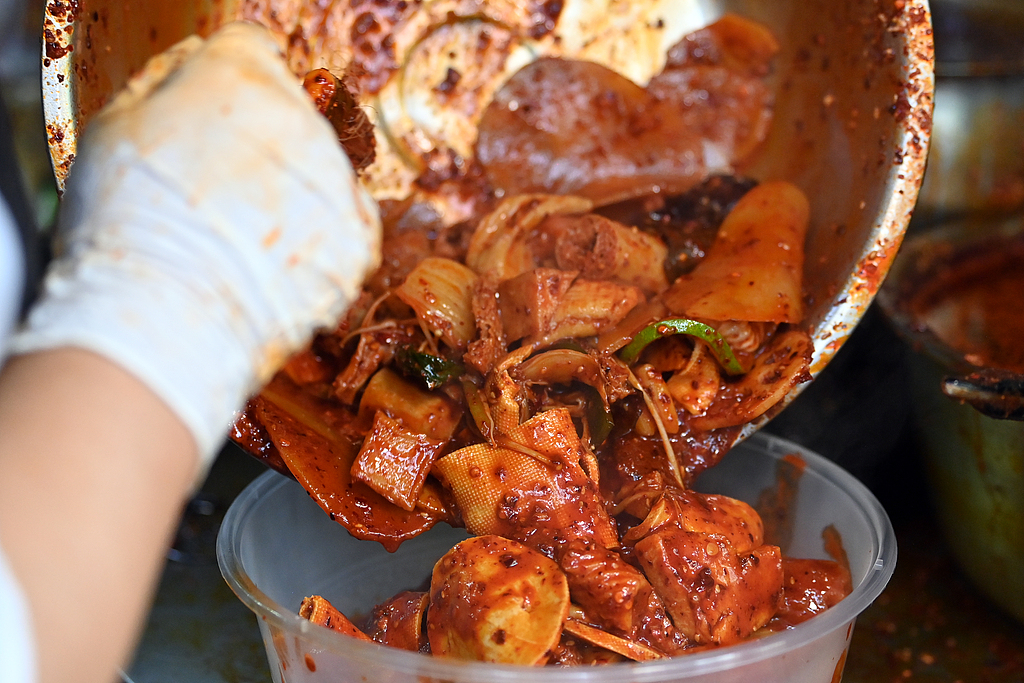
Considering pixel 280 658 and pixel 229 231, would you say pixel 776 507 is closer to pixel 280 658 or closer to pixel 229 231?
pixel 280 658

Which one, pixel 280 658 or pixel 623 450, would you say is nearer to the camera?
pixel 280 658

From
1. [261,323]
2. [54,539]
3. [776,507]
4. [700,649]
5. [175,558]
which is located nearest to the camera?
[54,539]

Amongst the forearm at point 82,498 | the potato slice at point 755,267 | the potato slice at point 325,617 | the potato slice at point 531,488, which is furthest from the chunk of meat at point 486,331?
the forearm at point 82,498

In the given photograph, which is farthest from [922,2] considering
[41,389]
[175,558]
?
[175,558]

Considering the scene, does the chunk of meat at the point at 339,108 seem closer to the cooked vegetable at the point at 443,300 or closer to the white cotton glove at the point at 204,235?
the cooked vegetable at the point at 443,300

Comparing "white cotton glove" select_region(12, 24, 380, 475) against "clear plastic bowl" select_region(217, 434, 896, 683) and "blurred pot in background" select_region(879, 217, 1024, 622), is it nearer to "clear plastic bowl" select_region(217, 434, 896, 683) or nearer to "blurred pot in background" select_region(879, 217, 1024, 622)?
"clear plastic bowl" select_region(217, 434, 896, 683)
